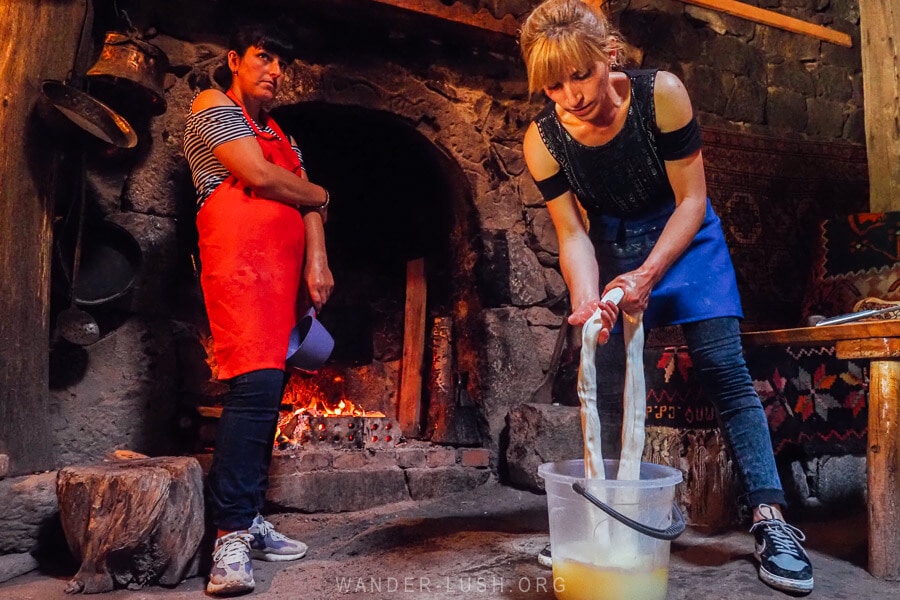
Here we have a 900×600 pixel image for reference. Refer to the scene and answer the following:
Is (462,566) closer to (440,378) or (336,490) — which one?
(336,490)

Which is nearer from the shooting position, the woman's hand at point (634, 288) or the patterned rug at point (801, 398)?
the woman's hand at point (634, 288)

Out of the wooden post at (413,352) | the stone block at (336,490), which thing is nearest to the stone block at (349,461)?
the stone block at (336,490)

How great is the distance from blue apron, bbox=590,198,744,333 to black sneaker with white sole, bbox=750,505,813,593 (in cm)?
63

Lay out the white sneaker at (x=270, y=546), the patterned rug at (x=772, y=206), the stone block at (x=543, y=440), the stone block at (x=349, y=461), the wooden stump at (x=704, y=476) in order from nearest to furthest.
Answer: the white sneaker at (x=270, y=546), the wooden stump at (x=704, y=476), the stone block at (x=349, y=461), the stone block at (x=543, y=440), the patterned rug at (x=772, y=206)

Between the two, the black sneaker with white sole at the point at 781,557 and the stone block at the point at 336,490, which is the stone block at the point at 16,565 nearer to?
the stone block at the point at 336,490

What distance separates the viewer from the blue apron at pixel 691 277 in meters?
1.94

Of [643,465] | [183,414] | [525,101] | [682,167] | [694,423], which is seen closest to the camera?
[643,465]

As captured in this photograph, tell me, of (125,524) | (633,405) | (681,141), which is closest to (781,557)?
(633,405)

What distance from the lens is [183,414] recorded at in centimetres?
285

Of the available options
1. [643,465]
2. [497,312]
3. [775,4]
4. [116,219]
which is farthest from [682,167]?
[775,4]

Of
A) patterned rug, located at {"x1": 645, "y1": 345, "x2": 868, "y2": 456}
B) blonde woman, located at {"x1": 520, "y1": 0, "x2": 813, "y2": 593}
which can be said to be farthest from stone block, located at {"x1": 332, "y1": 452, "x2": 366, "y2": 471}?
blonde woman, located at {"x1": 520, "y1": 0, "x2": 813, "y2": 593}

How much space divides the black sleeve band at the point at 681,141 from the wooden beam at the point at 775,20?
7.62 ft

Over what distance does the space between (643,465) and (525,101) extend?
2.62 m

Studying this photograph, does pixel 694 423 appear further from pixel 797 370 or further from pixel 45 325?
pixel 45 325
